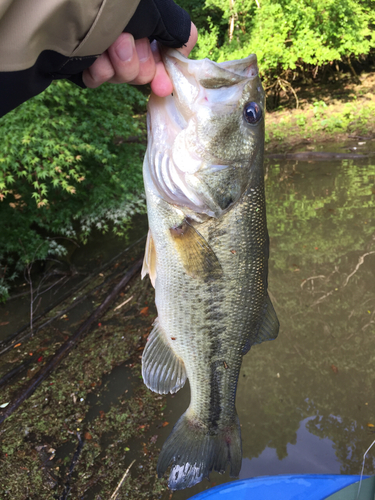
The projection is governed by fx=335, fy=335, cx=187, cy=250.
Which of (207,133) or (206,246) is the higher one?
(207,133)

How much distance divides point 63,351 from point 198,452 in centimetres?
222

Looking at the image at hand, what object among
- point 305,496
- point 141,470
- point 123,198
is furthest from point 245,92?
point 123,198

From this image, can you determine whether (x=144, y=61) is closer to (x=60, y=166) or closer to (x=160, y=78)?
(x=160, y=78)

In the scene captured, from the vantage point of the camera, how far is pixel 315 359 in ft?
11.1

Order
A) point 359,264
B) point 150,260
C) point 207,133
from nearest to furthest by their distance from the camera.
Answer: point 207,133, point 150,260, point 359,264

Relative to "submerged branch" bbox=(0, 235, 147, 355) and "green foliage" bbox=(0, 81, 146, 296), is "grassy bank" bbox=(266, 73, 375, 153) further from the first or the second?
"submerged branch" bbox=(0, 235, 147, 355)

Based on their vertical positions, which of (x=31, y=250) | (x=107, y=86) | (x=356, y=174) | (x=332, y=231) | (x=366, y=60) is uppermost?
(x=107, y=86)

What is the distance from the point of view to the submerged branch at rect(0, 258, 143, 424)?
3004 millimetres

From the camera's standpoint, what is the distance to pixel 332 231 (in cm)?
542

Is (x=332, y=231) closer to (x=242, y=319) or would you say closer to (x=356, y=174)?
(x=356, y=174)

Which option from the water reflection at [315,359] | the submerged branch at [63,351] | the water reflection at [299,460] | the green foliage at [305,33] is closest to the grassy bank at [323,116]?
the green foliage at [305,33]

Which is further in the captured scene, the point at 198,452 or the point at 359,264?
the point at 359,264

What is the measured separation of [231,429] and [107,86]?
561 cm

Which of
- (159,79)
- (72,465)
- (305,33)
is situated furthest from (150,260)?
(305,33)
